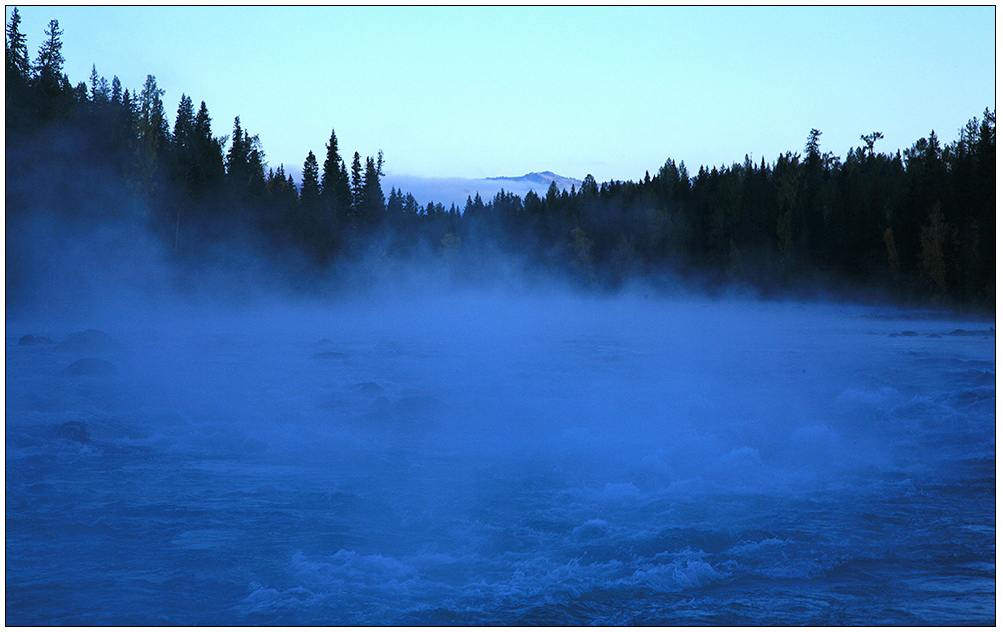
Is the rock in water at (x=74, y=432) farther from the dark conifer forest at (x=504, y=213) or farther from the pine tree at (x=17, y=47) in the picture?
the pine tree at (x=17, y=47)

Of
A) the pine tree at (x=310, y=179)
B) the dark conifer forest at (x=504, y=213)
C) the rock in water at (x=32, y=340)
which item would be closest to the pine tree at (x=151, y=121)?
the dark conifer forest at (x=504, y=213)

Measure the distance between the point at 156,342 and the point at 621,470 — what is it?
645 inches

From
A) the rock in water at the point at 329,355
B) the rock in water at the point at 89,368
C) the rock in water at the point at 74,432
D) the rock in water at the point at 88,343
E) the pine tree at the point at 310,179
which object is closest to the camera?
the rock in water at the point at 74,432

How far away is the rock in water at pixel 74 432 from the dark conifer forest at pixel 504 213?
52.7ft

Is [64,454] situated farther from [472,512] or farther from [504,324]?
[504,324]

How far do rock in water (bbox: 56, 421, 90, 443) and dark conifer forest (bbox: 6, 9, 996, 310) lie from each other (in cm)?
1605

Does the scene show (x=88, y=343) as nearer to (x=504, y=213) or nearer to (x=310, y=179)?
(x=310, y=179)

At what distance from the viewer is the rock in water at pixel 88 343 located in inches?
693

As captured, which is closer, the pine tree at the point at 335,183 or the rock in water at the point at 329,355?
the rock in water at the point at 329,355

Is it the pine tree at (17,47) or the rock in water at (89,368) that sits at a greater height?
the pine tree at (17,47)

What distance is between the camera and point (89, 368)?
14195mm

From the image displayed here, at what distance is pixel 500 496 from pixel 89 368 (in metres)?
10.2

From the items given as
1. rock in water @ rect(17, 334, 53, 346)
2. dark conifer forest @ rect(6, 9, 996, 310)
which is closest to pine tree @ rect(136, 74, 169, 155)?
dark conifer forest @ rect(6, 9, 996, 310)

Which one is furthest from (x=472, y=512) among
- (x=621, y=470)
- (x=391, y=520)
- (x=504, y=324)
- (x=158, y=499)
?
(x=504, y=324)
